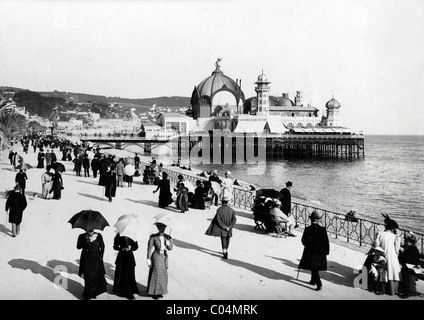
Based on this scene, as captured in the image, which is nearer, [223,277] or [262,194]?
[223,277]

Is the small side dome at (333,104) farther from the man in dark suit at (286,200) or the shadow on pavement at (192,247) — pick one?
the shadow on pavement at (192,247)

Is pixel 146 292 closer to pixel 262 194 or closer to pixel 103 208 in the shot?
pixel 262 194

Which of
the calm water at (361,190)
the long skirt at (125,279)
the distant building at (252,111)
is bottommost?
the calm water at (361,190)

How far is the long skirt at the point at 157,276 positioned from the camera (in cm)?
639

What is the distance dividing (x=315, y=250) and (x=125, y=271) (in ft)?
10.4

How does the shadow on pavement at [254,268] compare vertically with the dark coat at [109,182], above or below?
below

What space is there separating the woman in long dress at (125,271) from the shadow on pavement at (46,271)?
25.3 inches

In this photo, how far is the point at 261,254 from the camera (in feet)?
30.3

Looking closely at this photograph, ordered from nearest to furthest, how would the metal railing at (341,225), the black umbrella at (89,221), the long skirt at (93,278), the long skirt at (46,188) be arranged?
the long skirt at (93,278), the black umbrella at (89,221), the metal railing at (341,225), the long skirt at (46,188)

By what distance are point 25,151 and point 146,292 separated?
35361 mm

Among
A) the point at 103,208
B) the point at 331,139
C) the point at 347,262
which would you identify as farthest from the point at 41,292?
the point at 331,139
